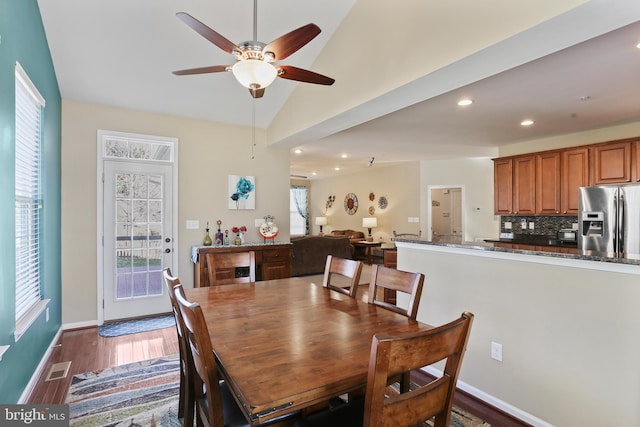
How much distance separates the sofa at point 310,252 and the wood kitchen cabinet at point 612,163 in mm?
4512

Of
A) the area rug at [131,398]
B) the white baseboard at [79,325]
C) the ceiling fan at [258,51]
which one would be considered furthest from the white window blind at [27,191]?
the ceiling fan at [258,51]

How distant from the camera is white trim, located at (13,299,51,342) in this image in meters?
2.18

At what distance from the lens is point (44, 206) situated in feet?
10.0

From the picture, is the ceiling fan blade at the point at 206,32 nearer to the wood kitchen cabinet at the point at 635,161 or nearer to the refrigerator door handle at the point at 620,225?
the refrigerator door handle at the point at 620,225

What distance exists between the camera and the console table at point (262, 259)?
165 inches

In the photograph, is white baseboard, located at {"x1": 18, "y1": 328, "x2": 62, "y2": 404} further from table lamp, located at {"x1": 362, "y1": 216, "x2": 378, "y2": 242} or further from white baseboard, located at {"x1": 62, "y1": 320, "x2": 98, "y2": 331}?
table lamp, located at {"x1": 362, "y1": 216, "x2": 378, "y2": 242}

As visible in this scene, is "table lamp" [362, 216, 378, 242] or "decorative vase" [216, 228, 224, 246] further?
"table lamp" [362, 216, 378, 242]

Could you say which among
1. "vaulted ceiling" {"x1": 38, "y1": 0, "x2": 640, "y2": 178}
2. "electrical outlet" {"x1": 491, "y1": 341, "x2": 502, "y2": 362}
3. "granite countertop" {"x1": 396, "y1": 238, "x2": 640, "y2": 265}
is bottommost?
"electrical outlet" {"x1": 491, "y1": 341, "x2": 502, "y2": 362}

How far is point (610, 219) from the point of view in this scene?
4027 mm

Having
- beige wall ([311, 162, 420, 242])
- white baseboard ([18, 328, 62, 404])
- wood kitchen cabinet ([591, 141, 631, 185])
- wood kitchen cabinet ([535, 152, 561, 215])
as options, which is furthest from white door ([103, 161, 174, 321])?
beige wall ([311, 162, 420, 242])

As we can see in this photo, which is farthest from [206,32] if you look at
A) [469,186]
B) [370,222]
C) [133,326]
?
[370,222]

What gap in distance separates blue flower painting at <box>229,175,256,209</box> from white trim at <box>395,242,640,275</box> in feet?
9.20

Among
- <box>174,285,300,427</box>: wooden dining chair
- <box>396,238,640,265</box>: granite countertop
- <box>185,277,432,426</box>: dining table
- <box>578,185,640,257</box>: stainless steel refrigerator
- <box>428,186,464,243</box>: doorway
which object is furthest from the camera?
<box>428,186,464,243</box>: doorway

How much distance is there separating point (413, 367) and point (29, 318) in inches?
113
